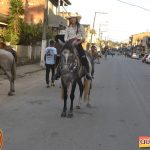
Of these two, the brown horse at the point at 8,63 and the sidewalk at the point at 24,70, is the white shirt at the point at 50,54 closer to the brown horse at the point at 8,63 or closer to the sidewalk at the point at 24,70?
the brown horse at the point at 8,63

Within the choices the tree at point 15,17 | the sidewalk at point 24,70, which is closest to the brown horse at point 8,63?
the sidewalk at point 24,70

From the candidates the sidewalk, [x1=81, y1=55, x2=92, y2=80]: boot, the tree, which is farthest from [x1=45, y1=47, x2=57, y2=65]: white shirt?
the tree

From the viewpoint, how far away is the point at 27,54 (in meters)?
34.0

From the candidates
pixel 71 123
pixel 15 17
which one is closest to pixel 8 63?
pixel 71 123

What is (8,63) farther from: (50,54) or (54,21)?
(54,21)

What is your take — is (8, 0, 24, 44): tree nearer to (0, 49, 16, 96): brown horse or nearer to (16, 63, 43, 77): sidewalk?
(16, 63, 43, 77): sidewalk

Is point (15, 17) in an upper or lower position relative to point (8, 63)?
upper

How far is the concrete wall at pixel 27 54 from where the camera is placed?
3072 cm

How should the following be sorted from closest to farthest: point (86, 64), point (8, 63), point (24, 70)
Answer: point (86, 64) → point (8, 63) → point (24, 70)

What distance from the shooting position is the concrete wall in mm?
30720

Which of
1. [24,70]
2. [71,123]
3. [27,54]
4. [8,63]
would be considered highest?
[8,63]

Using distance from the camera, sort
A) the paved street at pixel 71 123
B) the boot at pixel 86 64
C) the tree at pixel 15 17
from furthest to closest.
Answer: the tree at pixel 15 17, the boot at pixel 86 64, the paved street at pixel 71 123

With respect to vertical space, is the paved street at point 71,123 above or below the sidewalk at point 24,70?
above

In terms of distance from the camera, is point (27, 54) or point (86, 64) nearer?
point (86, 64)
